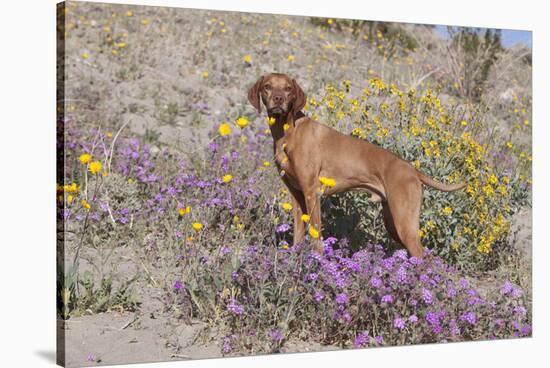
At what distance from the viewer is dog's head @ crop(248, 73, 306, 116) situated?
228 inches

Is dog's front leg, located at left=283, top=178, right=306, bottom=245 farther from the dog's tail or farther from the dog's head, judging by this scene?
the dog's tail

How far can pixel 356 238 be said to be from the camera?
21.6 ft

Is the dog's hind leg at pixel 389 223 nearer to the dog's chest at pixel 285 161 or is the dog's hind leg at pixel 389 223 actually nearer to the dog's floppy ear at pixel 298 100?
the dog's chest at pixel 285 161

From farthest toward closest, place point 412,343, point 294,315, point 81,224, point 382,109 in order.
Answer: point 382,109 < point 81,224 < point 412,343 < point 294,315

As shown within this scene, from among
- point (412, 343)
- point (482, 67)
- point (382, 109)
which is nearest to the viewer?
point (412, 343)

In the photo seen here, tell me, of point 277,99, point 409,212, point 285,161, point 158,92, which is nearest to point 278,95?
point 277,99

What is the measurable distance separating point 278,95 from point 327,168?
2.26ft

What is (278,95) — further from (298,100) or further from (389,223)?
(389,223)

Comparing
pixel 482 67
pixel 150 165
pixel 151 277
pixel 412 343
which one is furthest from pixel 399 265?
pixel 482 67

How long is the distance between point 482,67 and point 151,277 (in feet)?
15.0

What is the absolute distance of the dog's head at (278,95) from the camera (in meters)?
5.80

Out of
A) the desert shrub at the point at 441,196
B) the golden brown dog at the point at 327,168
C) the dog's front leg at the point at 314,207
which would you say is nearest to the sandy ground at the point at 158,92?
the desert shrub at the point at 441,196

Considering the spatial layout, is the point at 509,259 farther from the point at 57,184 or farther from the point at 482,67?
the point at 57,184

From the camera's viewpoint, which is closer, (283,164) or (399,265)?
(399,265)
